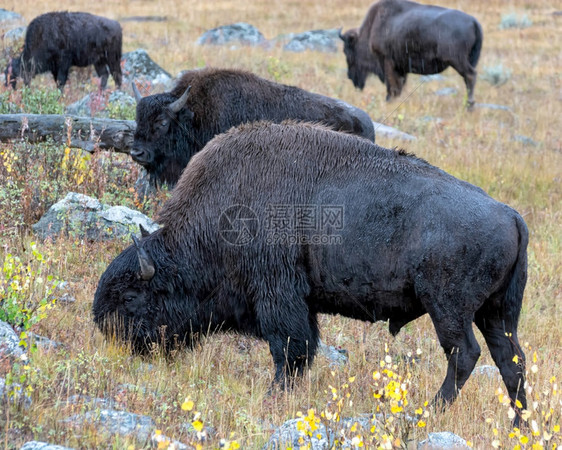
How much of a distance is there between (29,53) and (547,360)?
43.2 feet

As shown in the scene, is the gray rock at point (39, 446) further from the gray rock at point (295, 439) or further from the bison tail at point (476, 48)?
the bison tail at point (476, 48)

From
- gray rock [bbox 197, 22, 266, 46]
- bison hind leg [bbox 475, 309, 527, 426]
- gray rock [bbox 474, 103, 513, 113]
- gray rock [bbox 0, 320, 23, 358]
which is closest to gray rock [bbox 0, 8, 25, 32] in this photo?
gray rock [bbox 197, 22, 266, 46]

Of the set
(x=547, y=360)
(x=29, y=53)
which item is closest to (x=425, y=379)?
(x=547, y=360)

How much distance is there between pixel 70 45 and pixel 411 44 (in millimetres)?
7983

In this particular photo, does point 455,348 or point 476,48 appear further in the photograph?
point 476,48

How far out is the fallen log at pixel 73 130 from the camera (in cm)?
804

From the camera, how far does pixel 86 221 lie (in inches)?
287

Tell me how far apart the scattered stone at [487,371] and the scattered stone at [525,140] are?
888cm

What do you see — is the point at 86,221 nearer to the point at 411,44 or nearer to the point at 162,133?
the point at 162,133

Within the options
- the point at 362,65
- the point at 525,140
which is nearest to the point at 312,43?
the point at 362,65

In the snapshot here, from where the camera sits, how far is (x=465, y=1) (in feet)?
120

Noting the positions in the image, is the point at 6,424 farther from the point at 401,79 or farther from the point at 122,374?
the point at 401,79

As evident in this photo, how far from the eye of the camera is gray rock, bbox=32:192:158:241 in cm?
720

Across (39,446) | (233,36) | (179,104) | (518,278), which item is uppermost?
(518,278)
